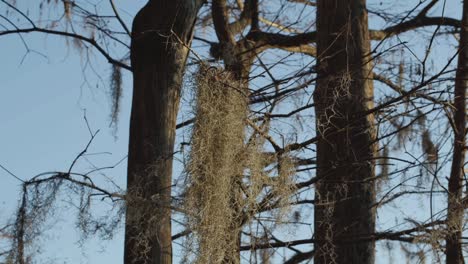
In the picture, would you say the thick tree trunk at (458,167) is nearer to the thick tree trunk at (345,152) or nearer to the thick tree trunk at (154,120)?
the thick tree trunk at (345,152)

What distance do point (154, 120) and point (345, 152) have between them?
1095mm

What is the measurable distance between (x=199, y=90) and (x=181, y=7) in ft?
1.12

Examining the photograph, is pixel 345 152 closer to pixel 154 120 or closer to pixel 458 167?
pixel 458 167

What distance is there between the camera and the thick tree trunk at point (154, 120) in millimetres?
3156

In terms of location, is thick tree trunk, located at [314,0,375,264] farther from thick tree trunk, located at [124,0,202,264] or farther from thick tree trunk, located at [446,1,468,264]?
thick tree trunk, located at [124,0,202,264]

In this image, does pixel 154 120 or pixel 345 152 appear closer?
pixel 154 120

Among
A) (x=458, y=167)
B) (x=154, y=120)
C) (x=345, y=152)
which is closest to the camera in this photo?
(x=154, y=120)

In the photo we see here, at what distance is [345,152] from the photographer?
→ 13.2 ft

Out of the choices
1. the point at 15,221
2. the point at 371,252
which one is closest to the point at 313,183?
the point at 371,252

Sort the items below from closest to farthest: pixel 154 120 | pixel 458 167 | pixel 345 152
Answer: pixel 154 120 → pixel 345 152 → pixel 458 167

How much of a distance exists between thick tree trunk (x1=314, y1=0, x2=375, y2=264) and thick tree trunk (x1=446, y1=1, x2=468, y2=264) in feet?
1.16

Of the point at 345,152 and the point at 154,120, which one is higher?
the point at 345,152

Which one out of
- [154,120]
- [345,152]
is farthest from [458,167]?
[154,120]

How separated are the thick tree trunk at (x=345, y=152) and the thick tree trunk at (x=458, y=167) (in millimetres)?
353
